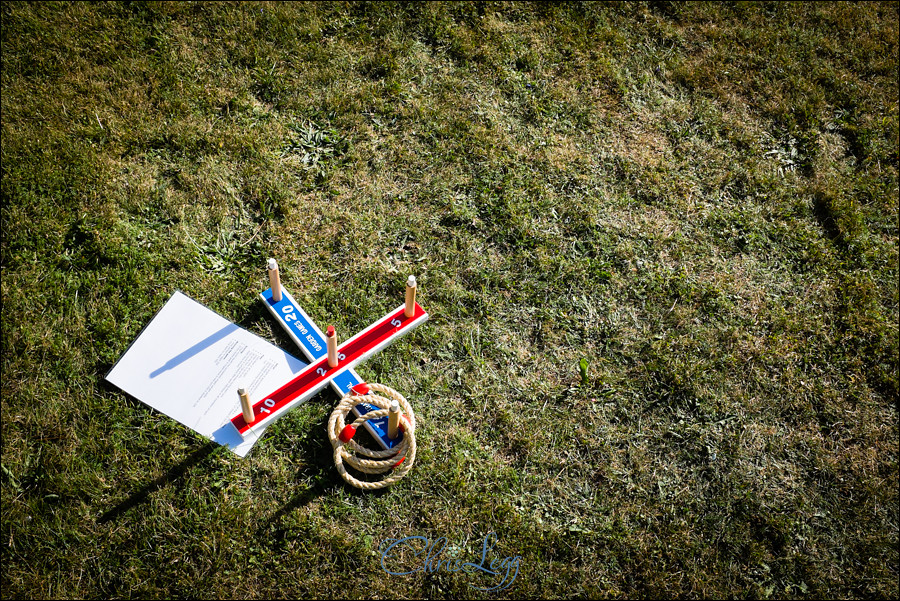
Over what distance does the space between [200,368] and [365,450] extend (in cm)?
113

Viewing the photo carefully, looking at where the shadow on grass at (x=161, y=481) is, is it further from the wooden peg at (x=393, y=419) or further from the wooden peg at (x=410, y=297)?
the wooden peg at (x=410, y=297)

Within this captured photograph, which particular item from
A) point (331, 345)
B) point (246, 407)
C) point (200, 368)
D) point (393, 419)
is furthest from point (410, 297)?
point (200, 368)

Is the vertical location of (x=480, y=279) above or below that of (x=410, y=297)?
below

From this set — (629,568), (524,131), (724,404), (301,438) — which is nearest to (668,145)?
(524,131)

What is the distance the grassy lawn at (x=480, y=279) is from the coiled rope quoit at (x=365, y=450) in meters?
0.14

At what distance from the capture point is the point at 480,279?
430 cm

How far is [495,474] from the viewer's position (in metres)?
3.62

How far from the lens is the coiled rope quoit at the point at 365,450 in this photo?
3406 mm

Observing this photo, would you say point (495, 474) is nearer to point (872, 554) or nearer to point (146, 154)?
point (872, 554)

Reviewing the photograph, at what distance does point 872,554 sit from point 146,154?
5200 mm

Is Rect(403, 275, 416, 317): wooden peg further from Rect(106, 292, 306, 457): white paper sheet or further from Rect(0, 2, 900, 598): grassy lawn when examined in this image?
Rect(106, 292, 306, 457): white paper sheet

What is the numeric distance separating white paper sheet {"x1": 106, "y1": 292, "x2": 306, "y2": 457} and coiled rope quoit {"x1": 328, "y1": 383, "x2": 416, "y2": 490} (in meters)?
0.48

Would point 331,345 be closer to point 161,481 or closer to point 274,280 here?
point 274,280

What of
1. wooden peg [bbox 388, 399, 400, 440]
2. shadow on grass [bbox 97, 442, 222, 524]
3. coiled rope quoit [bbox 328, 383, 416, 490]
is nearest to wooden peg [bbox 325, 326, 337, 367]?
coiled rope quoit [bbox 328, 383, 416, 490]
